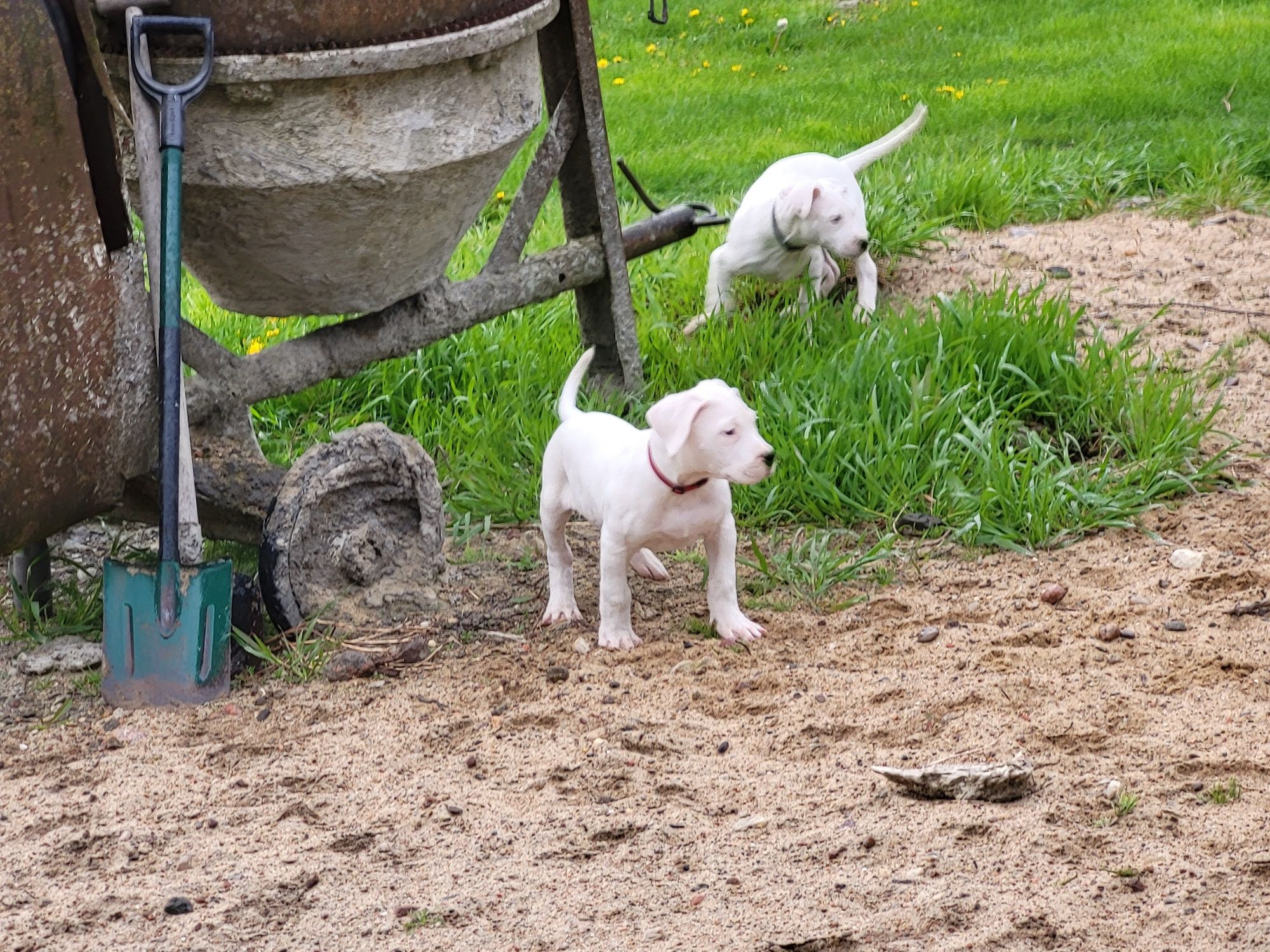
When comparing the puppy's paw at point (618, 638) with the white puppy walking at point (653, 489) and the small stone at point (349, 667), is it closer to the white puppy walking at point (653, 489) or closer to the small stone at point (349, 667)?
the white puppy walking at point (653, 489)

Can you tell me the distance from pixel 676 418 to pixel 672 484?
18cm

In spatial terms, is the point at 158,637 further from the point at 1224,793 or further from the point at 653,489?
the point at 1224,793

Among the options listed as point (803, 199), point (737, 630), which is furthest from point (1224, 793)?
point (803, 199)

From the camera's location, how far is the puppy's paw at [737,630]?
3.20m

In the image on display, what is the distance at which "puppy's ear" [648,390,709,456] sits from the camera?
9.59ft

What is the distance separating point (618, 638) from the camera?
3193 mm

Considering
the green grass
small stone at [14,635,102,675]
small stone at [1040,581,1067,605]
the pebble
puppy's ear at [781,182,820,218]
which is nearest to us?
the green grass

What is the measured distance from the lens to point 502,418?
4.27 m

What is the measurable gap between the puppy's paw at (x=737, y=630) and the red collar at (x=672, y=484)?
12.2 inches

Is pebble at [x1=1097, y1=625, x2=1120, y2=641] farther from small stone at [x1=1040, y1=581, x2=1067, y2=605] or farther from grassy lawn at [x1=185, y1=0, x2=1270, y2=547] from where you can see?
grassy lawn at [x1=185, y1=0, x2=1270, y2=547]

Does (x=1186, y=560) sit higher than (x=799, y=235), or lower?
lower

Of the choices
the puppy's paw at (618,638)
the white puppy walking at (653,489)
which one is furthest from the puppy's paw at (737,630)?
the puppy's paw at (618,638)

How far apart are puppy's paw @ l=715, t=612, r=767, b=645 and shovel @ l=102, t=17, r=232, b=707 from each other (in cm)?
101

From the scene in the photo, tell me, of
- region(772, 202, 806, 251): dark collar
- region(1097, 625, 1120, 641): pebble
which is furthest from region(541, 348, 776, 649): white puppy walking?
region(772, 202, 806, 251): dark collar
